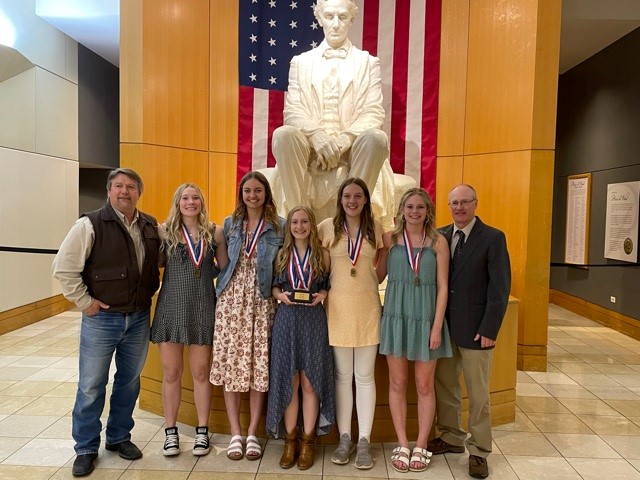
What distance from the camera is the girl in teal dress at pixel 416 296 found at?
259 centimetres

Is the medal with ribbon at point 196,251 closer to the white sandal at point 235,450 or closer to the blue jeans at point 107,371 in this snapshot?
the blue jeans at point 107,371

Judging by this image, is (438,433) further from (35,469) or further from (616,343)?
(616,343)

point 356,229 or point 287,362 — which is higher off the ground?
point 356,229

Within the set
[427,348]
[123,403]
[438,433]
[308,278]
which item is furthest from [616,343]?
[123,403]

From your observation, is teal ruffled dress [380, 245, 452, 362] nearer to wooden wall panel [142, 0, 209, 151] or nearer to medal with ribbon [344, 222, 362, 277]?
medal with ribbon [344, 222, 362, 277]

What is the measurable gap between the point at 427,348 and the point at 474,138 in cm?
307

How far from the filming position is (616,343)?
5.93m

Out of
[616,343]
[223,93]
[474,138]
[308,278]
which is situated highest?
[223,93]

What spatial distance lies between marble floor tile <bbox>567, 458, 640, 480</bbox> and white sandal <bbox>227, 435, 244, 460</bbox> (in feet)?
5.81

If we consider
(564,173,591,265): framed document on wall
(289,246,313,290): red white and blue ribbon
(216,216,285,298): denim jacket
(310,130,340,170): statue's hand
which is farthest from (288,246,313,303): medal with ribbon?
(564,173,591,265): framed document on wall

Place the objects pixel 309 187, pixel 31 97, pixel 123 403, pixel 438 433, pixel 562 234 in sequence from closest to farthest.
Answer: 1. pixel 123 403
2. pixel 438 433
3. pixel 309 187
4. pixel 31 97
5. pixel 562 234

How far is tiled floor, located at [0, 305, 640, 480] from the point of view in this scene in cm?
269

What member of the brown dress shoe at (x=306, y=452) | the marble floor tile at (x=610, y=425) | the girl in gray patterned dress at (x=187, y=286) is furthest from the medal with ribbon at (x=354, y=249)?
the marble floor tile at (x=610, y=425)

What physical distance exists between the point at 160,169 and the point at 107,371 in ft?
7.86
